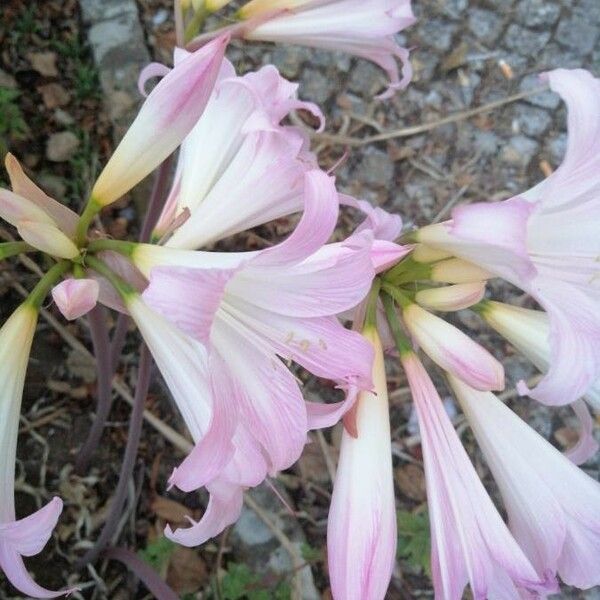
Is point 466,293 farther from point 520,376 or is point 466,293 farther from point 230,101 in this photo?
point 520,376

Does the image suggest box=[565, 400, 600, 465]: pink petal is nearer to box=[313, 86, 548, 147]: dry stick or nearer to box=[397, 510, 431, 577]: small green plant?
box=[397, 510, 431, 577]: small green plant

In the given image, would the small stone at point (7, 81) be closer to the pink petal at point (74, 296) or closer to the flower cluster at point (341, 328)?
the flower cluster at point (341, 328)

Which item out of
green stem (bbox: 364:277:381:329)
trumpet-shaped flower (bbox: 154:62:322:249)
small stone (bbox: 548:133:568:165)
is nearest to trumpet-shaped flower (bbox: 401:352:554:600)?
green stem (bbox: 364:277:381:329)

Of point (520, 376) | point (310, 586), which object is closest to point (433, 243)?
point (310, 586)

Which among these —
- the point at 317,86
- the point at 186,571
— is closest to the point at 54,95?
the point at 317,86

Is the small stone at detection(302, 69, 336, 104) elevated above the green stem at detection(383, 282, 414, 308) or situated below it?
below
